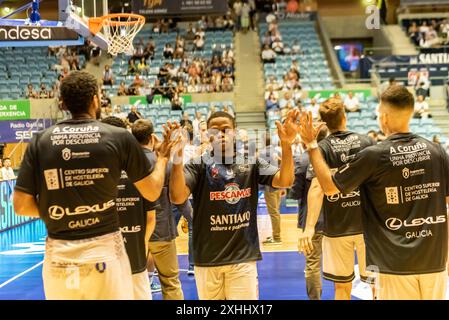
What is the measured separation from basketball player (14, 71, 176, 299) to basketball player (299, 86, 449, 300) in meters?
1.33

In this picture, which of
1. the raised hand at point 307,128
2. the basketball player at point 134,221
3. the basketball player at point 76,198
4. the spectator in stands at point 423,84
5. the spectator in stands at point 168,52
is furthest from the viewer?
the spectator in stands at point 168,52

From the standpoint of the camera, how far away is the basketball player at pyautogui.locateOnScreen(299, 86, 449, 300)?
3576mm

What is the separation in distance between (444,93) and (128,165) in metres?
19.0

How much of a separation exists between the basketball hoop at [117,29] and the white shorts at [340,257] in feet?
18.6

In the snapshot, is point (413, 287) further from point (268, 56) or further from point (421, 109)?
point (268, 56)

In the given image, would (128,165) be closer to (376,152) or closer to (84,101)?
(84,101)

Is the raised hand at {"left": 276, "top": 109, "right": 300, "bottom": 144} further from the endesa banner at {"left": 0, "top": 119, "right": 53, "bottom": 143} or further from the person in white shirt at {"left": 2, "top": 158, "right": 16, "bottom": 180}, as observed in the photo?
the endesa banner at {"left": 0, "top": 119, "right": 53, "bottom": 143}

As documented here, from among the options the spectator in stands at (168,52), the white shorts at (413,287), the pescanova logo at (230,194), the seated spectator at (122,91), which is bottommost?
the white shorts at (413,287)

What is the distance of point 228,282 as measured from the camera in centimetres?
408

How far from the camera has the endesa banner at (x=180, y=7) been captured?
854 inches

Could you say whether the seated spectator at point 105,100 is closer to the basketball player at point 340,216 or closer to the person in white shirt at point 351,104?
the person in white shirt at point 351,104

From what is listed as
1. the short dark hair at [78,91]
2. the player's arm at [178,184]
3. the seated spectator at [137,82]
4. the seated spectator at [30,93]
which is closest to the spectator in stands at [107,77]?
the seated spectator at [137,82]

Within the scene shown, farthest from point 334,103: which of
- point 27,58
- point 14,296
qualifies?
point 27,58
